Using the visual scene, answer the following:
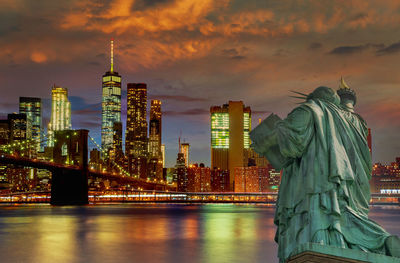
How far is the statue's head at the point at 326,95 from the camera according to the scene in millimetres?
7496

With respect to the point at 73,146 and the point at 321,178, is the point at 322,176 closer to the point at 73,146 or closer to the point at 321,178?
the point at 321,178

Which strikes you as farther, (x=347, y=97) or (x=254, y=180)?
(x=254, y=180)

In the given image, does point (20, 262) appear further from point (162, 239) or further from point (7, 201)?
point (7, 201)

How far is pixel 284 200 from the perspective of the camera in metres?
7.11

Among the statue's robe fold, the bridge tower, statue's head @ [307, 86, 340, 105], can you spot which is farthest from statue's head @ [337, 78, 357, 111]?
the bridge tower

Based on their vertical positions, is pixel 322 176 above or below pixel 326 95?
below

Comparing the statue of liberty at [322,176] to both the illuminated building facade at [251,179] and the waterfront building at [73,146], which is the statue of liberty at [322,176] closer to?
the waterfront building at [73,146]

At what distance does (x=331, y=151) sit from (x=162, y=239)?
1949cm

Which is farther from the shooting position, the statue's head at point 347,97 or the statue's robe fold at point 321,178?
the statue's head at point 347,97

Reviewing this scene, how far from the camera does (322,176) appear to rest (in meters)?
6.76

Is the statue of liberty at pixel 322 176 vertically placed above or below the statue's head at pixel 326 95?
below

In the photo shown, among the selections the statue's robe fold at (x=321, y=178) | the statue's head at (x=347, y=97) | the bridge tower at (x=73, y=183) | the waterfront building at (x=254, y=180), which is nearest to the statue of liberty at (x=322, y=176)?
the statue's robe fold at (x=321, y=178)

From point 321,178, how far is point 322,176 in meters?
0.03

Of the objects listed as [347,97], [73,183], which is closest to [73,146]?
[73,183]
